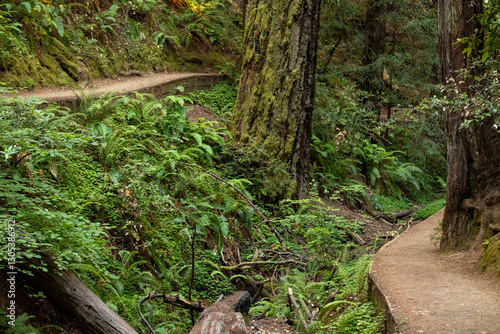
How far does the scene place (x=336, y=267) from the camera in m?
7.06

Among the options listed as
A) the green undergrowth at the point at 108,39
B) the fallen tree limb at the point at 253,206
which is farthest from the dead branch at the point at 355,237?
the green undergrowth at the point at 108,39

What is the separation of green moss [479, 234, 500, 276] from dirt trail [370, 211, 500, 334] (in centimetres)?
10

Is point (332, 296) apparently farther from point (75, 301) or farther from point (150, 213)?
point (75, 301)

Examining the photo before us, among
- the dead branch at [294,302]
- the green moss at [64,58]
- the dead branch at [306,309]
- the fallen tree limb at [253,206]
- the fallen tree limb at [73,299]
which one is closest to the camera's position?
the fallen tree limb at [73,299]

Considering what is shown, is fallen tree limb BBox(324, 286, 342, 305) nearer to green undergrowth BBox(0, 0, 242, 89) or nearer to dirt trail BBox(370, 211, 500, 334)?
dirt trail BBox(370, 211, 500, 334)

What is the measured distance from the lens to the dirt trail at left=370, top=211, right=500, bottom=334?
3949mm

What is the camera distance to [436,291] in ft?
15.6

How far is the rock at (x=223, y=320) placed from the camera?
17.5 feet

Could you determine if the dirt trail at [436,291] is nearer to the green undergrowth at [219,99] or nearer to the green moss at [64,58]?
the green undergrowth at [219,99]

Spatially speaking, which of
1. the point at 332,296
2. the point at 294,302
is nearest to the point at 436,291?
the point at 332,296

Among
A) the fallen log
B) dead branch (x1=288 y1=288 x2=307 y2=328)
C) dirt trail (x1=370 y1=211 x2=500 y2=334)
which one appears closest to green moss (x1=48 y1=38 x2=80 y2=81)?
the fallen log

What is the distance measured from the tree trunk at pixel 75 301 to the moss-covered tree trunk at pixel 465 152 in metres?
4.46

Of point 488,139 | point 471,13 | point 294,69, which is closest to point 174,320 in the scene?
point 488,139

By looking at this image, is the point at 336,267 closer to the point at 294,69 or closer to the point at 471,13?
the point at 471,13
